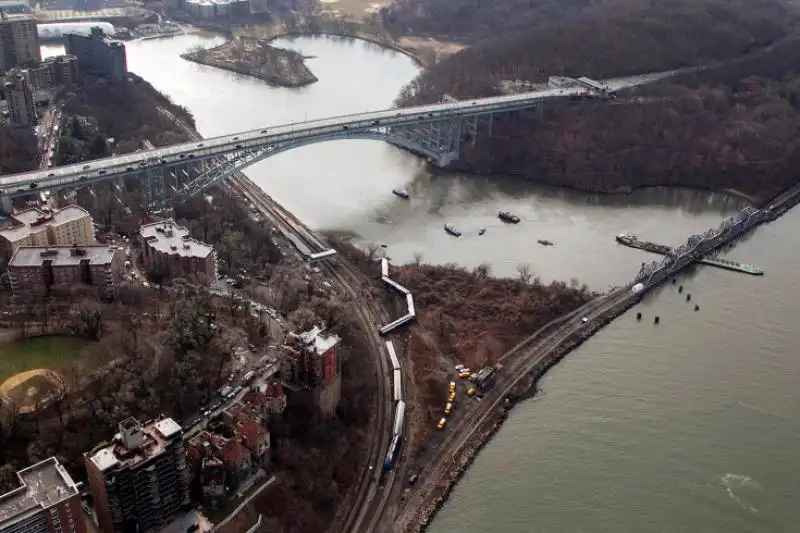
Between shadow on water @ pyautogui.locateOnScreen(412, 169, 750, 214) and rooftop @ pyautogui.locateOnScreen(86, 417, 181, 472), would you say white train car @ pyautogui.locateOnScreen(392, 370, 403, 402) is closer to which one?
rooftop @ pyautogui.locateOnScreen(86, 417, 181, 472)

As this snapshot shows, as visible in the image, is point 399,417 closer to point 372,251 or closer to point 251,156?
point 372,251

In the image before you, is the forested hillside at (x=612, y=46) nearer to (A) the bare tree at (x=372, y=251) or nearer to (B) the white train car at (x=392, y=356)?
(A) the bare tree at (x=372, y=251)

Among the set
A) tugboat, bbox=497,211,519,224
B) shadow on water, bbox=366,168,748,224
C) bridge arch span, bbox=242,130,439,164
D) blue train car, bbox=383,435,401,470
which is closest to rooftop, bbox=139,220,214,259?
bridge arch span, bbox=242,130,439,164

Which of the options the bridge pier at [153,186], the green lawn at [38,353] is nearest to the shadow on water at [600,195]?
the bridge pier at [153,186]

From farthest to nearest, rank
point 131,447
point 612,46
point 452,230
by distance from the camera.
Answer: point 612,46 < point 452,230 < point 131,447

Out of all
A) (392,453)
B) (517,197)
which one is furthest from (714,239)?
Answer: (392,453)

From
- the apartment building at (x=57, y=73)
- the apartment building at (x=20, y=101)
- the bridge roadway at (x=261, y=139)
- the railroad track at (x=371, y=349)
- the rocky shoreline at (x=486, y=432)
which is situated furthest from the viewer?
the apartment building at (x=57, y=73)
